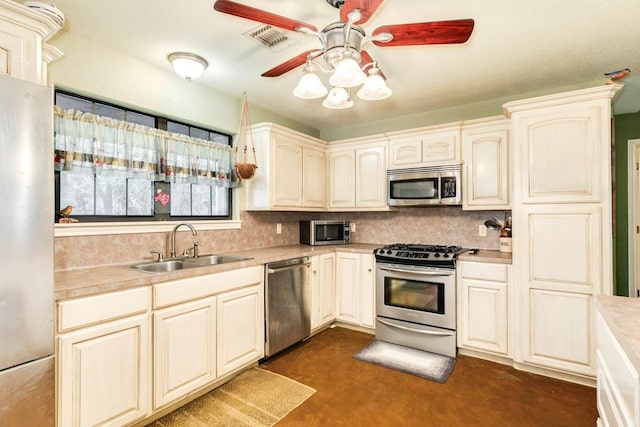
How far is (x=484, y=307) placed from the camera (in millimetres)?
2824

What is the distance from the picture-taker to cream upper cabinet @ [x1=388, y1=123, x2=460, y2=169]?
326 centimetres

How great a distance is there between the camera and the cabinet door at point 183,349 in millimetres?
1977

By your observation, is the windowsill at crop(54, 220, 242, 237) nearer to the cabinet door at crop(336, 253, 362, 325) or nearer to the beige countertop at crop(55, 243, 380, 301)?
the beige countertop at crop(55, 243, 380, 301)

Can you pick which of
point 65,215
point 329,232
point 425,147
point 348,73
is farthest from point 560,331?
point 65,215

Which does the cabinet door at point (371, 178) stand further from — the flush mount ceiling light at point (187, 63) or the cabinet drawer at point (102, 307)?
the cabinet drawer at point (102, 307)

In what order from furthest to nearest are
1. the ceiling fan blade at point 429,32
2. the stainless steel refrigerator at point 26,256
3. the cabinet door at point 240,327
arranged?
the cabinet door at point 240,327 < the ceiling fan blade at point 429,32 < the stainless steel refrigerator at point 26,256

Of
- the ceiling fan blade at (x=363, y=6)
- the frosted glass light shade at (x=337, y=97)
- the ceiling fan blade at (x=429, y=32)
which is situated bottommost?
the frosted glass light shade at (x=337, y=97)

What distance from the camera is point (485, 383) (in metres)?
2.47

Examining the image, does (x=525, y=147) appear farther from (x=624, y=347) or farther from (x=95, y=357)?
(x=95, y=357)

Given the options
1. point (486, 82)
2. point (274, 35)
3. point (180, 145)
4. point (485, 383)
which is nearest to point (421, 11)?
point (274, 35)

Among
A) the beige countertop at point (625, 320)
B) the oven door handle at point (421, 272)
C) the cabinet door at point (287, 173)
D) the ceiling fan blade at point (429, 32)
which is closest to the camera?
the beige countertop at point (625, 320)

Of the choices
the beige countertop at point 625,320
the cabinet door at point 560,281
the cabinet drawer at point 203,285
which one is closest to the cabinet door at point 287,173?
the cabinet drawer at point 203,285

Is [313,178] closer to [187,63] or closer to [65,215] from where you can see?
[187,63]

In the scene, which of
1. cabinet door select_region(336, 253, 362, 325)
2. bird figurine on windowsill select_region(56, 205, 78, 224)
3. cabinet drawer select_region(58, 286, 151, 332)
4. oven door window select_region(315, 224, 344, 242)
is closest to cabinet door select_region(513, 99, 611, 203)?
cabinet door select_region(336, 253, 362, 325)
